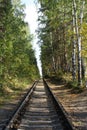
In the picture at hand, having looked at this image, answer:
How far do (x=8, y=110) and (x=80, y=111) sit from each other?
129 inches

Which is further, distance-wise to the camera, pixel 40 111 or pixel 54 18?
pixel 54 18

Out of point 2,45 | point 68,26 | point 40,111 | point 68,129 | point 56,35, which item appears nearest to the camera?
point 68,129

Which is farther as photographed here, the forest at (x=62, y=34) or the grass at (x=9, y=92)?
the forest at (x=62, y=34)

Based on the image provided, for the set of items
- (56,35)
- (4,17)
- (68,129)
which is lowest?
(56,35)

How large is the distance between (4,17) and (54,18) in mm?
17003

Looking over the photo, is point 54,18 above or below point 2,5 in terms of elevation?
below

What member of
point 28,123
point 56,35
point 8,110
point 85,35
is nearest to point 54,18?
point 85,35

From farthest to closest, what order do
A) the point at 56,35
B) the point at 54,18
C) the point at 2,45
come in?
the point at 56,35 < the point at 54,18 < the point at 2,45

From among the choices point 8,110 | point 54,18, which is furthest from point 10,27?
point 54,18

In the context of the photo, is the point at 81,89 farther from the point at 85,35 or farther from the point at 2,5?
the point at 85,35

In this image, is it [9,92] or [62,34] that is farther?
[62,34]

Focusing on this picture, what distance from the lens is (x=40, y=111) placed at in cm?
1444

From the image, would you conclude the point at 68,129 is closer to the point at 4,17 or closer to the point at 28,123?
the point at 28,123

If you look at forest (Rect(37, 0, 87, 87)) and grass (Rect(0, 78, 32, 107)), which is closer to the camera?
grass (Rect(0, 78, 32, 107))
